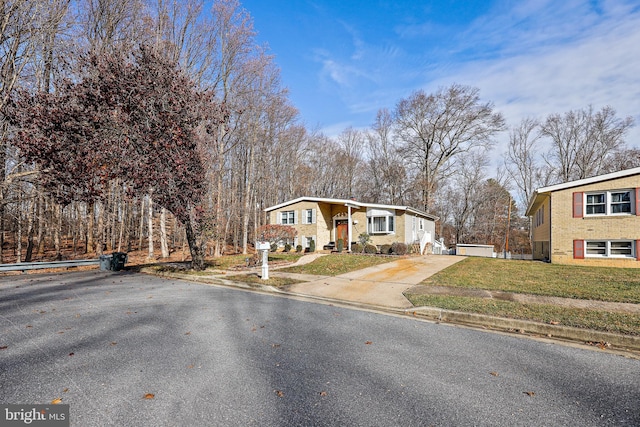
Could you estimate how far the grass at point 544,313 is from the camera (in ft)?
15.7

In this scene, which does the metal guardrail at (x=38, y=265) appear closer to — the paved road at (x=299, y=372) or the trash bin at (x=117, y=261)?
the trash bin at (x=117, y=261)

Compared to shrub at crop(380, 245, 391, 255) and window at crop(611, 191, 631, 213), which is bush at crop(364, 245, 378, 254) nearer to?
shrub at crop(380, 245, 391, 255)

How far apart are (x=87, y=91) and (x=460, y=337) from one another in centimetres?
1237

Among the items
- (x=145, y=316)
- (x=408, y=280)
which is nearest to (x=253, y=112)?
(x=408, y=280)

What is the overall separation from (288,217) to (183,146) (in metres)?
13.1

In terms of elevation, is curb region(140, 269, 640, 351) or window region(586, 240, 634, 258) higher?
window region(586, 240, 634, 258)

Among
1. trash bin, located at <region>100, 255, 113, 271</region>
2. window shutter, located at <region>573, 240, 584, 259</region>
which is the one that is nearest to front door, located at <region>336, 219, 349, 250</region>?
window shutter, located at <region>573, 240, 584, 259</region>

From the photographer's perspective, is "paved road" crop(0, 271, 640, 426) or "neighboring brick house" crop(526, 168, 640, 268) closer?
"paved road" crop(0, 271, 640, 426)

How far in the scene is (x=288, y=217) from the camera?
23359 mm

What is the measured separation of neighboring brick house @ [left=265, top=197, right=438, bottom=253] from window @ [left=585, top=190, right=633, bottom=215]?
930 cm

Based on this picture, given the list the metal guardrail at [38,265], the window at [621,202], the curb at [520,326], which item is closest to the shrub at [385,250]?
the window at [621,202]

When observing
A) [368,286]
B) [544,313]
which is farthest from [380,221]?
[544,313]

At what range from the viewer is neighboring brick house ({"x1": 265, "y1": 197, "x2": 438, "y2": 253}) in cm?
2084

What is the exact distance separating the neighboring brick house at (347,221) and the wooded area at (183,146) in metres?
4.80
